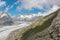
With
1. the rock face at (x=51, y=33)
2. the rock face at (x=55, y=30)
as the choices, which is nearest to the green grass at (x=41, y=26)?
the rock face at (x=51, y=33)

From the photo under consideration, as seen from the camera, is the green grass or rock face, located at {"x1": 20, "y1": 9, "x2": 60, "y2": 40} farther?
the green grass

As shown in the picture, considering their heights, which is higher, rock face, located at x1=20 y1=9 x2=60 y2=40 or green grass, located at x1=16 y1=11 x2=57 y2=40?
green grass, located at x1=16 y1=11 x2=57 y2=40

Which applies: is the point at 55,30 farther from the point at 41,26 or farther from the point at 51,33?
the point at 41,26

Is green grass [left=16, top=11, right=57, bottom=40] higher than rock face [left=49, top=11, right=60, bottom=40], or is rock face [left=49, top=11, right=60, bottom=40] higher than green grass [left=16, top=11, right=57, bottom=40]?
green grass [left=16, top=11, right=57, bottom=40]

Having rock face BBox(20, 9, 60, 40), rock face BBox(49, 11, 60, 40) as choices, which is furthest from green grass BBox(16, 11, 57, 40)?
rock face BBox(49, 11, 60, 40)

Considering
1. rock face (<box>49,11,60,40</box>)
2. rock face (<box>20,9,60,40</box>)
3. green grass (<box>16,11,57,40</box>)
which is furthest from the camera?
green grass (<box>16,11,57,40</box>)

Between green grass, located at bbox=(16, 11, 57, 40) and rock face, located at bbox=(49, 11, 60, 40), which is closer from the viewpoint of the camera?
rock face, located at bbox=(49, 11, 60, 40)

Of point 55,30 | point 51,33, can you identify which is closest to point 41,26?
point 51,33

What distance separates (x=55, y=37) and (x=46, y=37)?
1.69m

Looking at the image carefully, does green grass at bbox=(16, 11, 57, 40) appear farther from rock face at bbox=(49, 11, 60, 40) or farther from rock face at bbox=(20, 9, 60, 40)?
rock face at bbox=(49, 11, 60, 40)

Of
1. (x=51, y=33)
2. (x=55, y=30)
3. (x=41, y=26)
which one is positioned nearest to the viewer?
→ (x=55, y=30)

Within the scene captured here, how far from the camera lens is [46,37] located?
20656 millimetres

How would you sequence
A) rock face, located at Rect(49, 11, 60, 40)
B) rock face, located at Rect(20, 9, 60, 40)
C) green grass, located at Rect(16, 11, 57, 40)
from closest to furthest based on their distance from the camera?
rock face, located at Rect(49, 11, 60, 40) → rock face, located at Rect(20, 9, 60, 40) → green grass, located at Rect(16, 11, 57, 40)

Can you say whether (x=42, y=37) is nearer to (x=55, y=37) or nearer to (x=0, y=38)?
(x=55, y=37)
